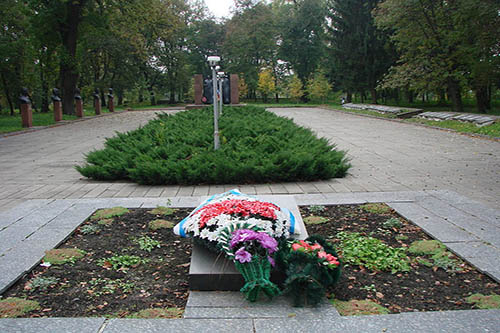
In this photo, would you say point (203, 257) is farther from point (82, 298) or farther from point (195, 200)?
point (195, 200)

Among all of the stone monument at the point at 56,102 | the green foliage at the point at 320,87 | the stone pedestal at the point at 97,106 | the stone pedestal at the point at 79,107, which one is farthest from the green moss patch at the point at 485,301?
the green foliage at the point at 320,87

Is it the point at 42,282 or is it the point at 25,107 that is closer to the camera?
the point at 42,282

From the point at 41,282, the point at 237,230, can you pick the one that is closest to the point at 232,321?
the point at 237,230

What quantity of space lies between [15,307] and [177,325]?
96 cm

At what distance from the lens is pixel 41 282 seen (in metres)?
2.64

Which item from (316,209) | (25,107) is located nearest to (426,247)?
(316,209)

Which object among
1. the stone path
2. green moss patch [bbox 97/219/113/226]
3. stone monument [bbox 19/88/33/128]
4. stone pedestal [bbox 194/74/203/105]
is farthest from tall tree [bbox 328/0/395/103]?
green moss patch [bbox 97/219/113/226]

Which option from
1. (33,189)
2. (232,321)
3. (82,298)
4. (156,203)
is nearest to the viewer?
(232,321)

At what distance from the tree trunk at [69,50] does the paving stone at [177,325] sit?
18232mm

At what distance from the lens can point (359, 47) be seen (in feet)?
94.9

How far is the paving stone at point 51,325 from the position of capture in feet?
6.69

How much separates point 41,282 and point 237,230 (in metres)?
1.29

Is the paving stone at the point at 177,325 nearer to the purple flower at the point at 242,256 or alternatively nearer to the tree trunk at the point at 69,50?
the purple flower at the point at 242,256

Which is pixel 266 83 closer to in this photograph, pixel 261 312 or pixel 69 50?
pixel 69 50
